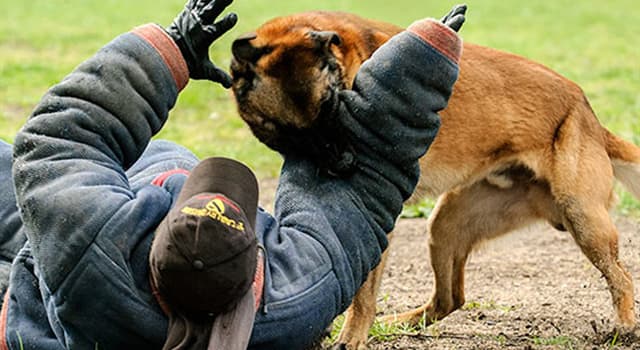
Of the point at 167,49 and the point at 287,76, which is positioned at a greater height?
the point at 167,49

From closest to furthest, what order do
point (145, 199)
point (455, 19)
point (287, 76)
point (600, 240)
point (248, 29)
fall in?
point (145, 199) → point (455, 19) → point (287, 76) → point (600, 240) → point (248, 29)

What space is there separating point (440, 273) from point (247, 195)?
2.61m

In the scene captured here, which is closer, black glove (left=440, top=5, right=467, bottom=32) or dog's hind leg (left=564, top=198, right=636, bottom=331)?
black glove (left=440, top=5, right=467, bottom=32)

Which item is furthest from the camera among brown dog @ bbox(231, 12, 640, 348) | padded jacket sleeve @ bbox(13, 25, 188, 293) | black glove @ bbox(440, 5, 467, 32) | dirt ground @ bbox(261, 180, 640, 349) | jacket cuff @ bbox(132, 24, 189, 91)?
brown dog @ bbox(231, 12, 640, 348)

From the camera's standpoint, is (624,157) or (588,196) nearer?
(588,196)

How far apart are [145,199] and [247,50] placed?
1.29 meters

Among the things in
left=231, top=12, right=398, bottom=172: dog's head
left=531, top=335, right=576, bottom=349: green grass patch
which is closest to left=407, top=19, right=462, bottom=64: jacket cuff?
left=231, top=12, right=398, bottom=172: dog's head

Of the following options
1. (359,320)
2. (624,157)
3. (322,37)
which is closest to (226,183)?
(322,37)

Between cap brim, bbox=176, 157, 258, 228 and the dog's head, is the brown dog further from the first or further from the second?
cap brim, bbox=176, 157, 258, 228

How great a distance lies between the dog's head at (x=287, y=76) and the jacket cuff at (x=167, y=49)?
0.75 metres

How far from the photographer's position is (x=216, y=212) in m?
2.32

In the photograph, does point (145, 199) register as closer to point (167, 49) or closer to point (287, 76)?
point (167, 49)

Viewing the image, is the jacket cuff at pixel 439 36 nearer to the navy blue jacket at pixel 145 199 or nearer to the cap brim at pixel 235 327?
the navy blue jacket at pixel 145 199

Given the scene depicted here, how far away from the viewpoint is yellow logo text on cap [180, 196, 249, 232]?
2314mm
